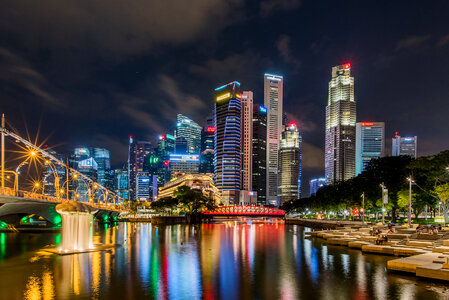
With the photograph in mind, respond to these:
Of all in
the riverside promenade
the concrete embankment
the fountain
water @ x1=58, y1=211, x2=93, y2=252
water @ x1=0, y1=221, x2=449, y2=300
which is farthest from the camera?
the concrete embankment

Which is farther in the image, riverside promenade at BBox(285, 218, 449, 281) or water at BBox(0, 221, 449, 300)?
riverside promenade at BBox(285, 218, 449, 281)

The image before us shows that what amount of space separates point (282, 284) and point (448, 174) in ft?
174

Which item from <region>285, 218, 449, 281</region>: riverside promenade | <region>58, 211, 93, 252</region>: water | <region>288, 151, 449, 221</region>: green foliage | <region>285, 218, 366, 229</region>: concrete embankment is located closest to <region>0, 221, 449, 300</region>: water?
<region>285, 218, 449, 281</region>: riverside promenade

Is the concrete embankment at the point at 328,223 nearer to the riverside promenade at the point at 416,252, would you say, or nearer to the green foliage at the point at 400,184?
the green foliage at the point at 400,184

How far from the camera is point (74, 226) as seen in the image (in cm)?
4275

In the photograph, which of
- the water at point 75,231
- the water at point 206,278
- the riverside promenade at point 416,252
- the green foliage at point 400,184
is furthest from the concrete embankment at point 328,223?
the water at point 75,231

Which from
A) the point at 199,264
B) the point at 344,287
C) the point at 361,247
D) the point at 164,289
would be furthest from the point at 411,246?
the point at 164,289

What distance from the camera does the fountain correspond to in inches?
1629

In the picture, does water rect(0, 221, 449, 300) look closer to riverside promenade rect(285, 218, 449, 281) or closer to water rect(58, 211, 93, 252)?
riverside promenade rect(285, 218, 449, 281)

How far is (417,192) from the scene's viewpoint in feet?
254

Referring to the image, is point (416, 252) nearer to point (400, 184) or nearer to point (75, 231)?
point (75, 231)

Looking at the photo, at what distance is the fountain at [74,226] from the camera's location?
136ft

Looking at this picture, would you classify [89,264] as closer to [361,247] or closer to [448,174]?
[361,247]

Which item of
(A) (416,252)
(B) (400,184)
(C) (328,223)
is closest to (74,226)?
(A) (416,252)
